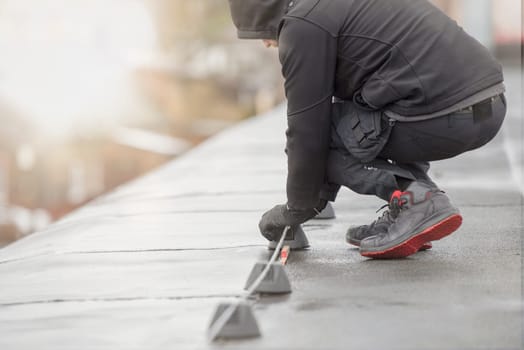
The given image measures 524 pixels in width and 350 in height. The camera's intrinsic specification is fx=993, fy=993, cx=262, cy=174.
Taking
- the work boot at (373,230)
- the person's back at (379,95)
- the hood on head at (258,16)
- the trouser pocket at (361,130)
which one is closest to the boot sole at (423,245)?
the work boot at (373,230)

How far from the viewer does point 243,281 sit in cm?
240

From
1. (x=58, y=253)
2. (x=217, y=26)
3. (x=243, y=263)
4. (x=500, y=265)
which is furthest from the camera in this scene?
(x=217, y=26)

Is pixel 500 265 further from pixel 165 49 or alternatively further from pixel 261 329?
pixel 165 49

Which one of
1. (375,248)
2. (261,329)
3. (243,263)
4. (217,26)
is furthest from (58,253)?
(217,26)

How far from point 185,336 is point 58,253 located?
44.4 inches

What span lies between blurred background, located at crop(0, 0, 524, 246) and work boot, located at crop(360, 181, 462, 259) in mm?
10847

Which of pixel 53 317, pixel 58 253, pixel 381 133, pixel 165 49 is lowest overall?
pixel 165 49

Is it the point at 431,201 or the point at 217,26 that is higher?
the point at 431,201

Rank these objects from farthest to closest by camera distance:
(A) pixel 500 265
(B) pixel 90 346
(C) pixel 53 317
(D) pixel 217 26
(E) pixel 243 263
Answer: (D) pixel 217 26
(E) pixel 243 263
(A) pixel 500 265
(C) pixel 53 317
(B) pixel 90 346

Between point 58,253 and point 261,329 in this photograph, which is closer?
point 261,329

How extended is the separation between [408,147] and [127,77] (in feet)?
43.7

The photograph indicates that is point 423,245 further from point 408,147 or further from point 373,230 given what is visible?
point 408,147

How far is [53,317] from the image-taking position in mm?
2184

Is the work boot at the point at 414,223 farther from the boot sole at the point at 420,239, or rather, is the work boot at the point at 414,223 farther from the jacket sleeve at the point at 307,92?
the jacket sleeve at the point at 307,92
